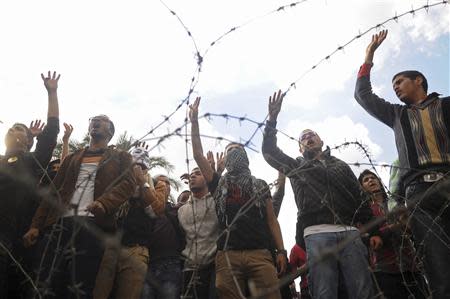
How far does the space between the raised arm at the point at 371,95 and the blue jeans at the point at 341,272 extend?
0.95m

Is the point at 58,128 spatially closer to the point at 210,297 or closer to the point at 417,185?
the point at 210,297

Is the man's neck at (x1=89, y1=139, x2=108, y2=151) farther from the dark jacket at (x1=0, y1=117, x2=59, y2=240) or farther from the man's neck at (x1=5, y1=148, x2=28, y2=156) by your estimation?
the man's neck at (x1=5, y1=148, x2=28, y2=156)

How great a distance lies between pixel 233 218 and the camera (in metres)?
3.83

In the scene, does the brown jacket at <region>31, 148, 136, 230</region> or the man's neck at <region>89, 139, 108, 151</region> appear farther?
the man's neck at <region>89, 139, 108, 151</region>

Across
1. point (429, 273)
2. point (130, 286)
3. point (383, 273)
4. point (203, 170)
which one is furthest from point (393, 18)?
point (130, 286)

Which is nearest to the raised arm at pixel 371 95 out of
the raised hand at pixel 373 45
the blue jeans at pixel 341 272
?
the raised hand at pixel 373 45

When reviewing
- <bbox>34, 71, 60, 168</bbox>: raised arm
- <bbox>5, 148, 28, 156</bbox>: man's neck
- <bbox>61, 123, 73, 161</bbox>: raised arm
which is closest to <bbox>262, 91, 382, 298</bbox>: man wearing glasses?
<bbox>34, 71, 60, 168</bbox>: raised arm

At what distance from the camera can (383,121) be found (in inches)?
137

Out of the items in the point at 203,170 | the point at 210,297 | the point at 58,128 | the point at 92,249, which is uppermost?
the point at 58,128

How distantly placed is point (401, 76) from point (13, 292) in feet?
11.4

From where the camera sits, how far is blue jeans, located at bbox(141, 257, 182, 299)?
4098 millimetres

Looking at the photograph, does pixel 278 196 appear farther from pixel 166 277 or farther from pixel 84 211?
pixel 84 211

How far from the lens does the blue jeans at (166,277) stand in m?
4.10

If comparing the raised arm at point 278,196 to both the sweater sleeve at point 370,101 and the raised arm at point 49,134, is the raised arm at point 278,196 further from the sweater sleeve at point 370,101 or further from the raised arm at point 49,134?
the raised arm at point 49,134
